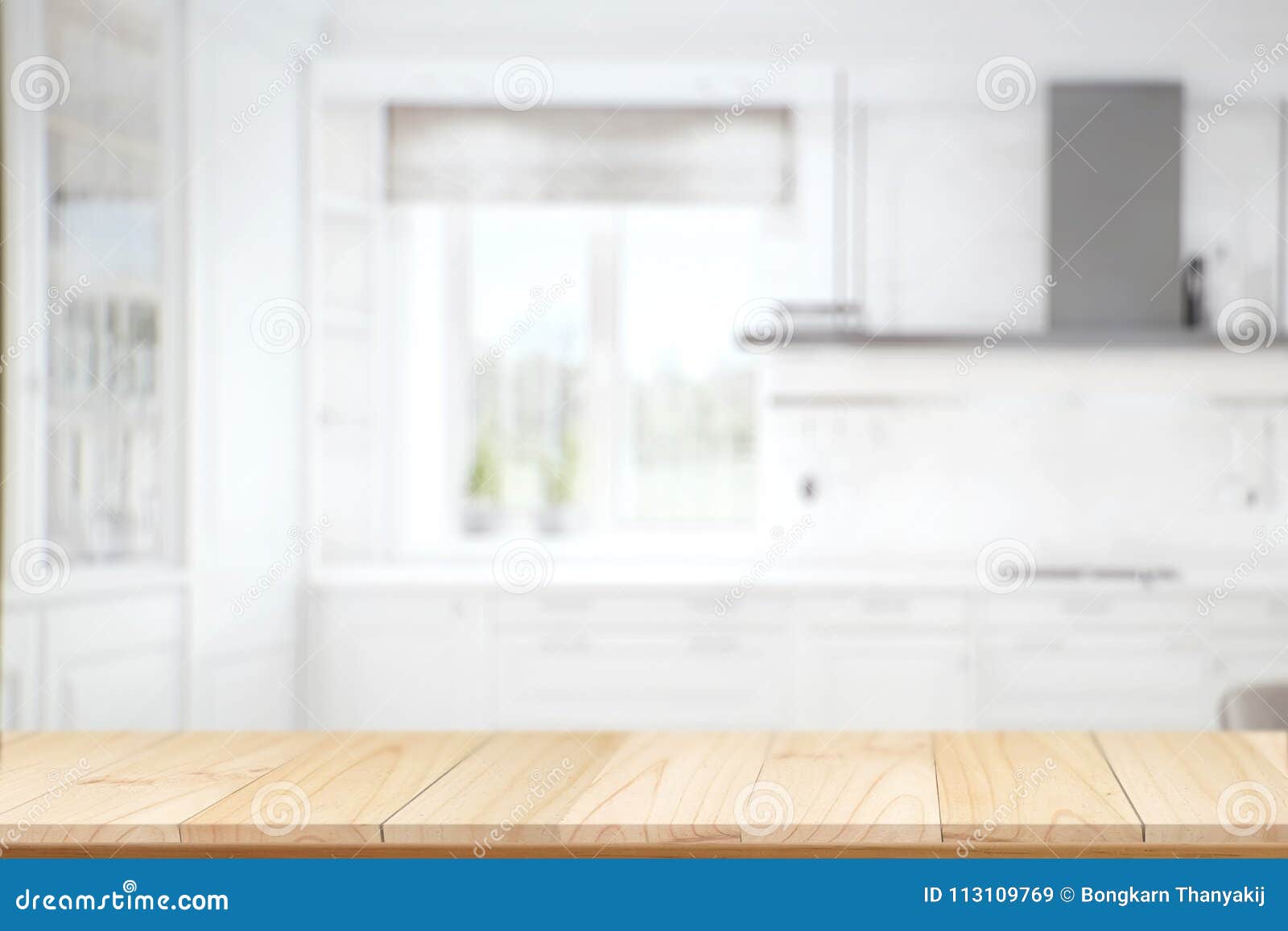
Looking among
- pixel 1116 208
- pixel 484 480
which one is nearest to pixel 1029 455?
pixel 1116 208

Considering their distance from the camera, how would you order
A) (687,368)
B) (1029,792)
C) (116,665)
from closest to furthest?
(1029,792), (116,665), (687,368)

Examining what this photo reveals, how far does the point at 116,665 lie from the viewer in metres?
2.60

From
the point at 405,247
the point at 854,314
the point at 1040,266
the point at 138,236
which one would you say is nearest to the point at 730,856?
the point at 138,236

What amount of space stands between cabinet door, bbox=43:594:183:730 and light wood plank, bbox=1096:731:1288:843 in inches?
84.0

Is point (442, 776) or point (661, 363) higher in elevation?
point (661, 363)

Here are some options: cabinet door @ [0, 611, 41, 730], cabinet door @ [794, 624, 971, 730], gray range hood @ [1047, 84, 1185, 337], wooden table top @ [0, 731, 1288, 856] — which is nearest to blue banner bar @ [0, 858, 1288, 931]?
wooden table top @ [0, 731, 1288, 856]

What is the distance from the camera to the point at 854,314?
339 cm

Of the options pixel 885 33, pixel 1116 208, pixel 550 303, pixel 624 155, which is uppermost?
pixel 885 33

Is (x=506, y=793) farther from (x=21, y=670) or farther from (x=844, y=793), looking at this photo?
(x=21, y=670)

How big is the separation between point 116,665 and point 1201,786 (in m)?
2.29

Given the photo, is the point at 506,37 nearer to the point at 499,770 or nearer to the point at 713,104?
the point at 713,104

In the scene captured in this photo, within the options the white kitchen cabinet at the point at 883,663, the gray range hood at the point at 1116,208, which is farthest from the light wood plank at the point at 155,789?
the gray range hood at the point at 1116,208

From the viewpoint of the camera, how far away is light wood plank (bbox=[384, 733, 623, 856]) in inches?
46.1

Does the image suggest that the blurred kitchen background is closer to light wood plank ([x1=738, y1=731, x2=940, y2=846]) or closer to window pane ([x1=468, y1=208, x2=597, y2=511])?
window pane ([x1=468, y1=208, x2=597, y2=511])
